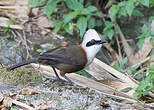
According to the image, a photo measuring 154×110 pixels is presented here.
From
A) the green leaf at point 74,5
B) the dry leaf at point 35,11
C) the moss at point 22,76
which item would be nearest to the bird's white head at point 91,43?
the moss at point 22,76

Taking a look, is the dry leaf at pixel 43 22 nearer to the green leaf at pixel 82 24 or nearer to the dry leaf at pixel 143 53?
the green leaf at pixel 82 24

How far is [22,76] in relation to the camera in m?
4.71

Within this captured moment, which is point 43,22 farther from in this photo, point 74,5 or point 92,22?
point 92,22

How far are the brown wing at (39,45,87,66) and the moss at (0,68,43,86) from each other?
31 cm

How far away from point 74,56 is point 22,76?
847 millimetres

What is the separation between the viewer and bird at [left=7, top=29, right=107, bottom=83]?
14.7 ft

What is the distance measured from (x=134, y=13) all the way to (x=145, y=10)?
117 centimetres

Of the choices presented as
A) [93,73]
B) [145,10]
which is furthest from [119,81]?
[145,10]

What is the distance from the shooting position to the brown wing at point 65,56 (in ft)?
14.9

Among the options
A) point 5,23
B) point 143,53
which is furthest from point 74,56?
point 5,23

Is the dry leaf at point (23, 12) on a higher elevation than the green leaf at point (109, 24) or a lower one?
higher

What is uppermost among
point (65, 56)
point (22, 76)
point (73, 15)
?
point (73, 15)

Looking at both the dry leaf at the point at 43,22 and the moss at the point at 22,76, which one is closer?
the moss at the point at 22,76

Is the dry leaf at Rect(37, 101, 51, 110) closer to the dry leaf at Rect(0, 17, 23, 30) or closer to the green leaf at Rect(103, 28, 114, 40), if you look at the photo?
the green leaf at Rect(103, 28, 114, 40)
